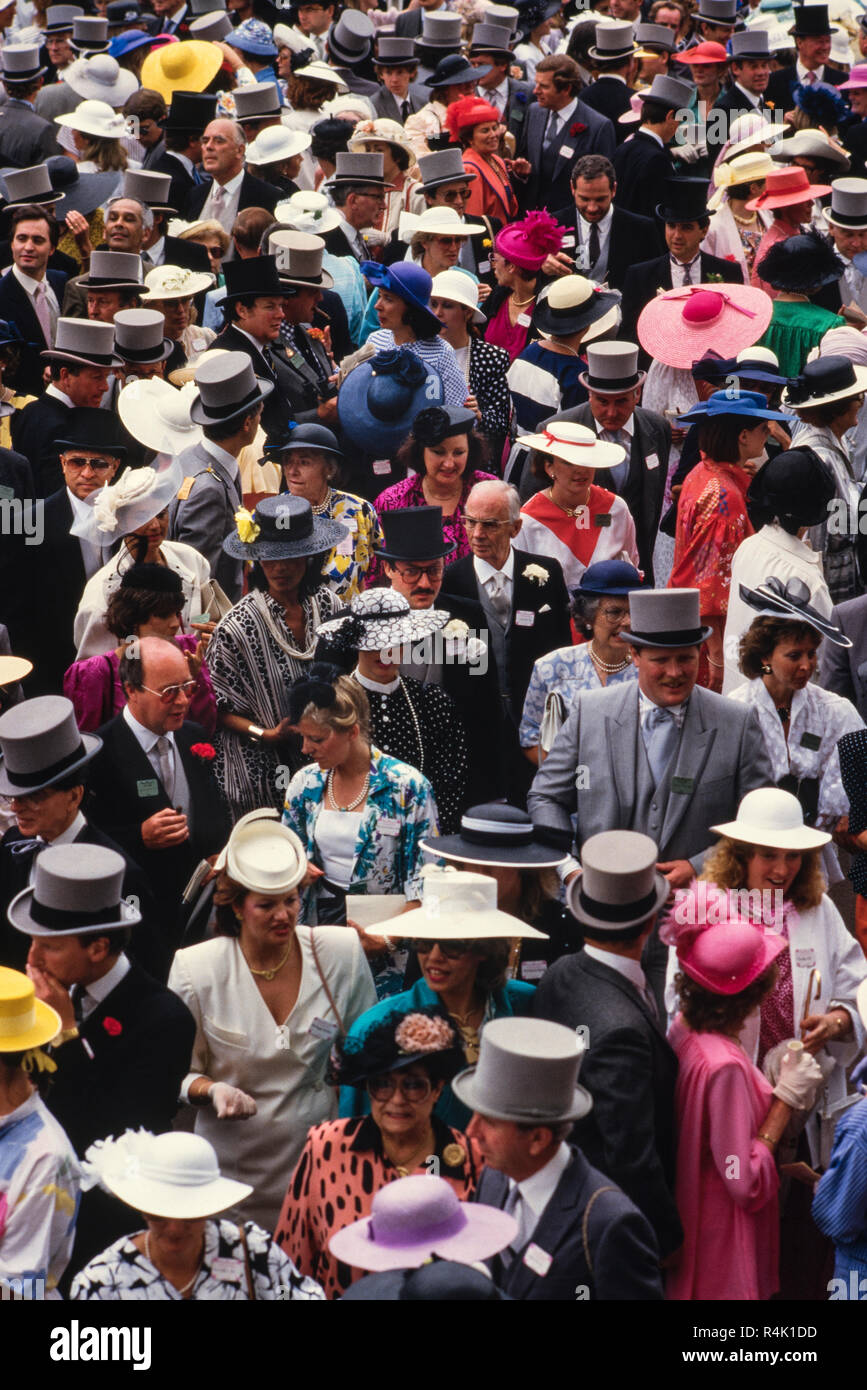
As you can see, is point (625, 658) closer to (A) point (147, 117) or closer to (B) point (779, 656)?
(B) point (779, 656)

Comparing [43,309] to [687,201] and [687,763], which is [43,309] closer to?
[687,201]

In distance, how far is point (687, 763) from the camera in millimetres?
5566

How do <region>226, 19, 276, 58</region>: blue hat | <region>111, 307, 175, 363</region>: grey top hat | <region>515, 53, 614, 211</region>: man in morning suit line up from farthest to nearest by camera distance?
1. <region>226, 19, 276, 58</region>: blue hat
2. <region>515, 53, 614, 211</region>: man in morning suit
3. <region>111, 307, 175, 363</region>: grey top hat

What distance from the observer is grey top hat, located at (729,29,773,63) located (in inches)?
503

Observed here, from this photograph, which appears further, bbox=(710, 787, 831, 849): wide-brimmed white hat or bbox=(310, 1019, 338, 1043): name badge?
bbox=(710, 787, 831, 849): wide-brimmed white hat

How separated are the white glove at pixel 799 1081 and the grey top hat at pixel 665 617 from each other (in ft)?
Result: 4.67

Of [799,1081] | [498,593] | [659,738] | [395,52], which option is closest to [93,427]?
[498,593]

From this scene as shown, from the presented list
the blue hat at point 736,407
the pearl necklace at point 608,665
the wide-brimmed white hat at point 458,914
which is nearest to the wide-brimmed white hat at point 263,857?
the wide-brimmed white hat at point 458,914

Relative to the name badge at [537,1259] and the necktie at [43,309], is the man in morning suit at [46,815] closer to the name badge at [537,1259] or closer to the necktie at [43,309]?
the name badge at [537,1259]

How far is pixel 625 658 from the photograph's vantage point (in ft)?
20.8

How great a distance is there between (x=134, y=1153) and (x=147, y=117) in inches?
353

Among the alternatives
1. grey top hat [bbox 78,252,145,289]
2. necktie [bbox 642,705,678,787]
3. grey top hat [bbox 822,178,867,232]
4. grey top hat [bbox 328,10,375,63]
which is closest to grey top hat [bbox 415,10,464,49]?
grey top hat [bbox 328,10,375,63]

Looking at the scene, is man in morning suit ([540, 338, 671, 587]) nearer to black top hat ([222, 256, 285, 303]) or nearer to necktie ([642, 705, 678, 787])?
black top hat ([222, 256, 285, 303])

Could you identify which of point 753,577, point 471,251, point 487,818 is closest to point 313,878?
point 487,818
